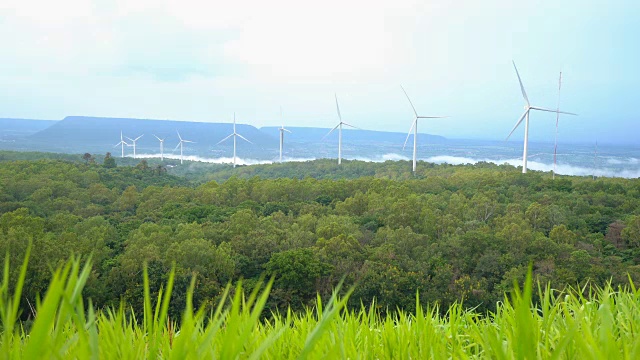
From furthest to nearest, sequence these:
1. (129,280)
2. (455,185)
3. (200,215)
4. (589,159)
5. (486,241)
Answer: (589,159)
(455,185)
(200,215)
(486,241)
(129,280)

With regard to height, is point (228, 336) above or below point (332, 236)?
above

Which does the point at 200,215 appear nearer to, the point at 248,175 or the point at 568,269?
the point at 568,269

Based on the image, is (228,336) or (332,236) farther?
(332,236)

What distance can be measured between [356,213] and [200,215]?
50.7ft

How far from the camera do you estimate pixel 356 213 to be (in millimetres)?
61156

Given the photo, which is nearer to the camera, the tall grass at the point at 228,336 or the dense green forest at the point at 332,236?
the tall grass at the point at 228,336

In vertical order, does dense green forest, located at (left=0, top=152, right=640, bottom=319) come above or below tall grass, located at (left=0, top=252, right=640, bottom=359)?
below

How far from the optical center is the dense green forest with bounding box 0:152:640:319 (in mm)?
36219

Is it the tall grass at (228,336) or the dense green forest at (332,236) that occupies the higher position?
the tall grass at (228,336)

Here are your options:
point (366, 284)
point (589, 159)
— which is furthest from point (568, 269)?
point (589, 159)

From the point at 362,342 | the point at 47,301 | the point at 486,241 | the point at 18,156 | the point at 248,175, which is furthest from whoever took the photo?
the point at 248,175

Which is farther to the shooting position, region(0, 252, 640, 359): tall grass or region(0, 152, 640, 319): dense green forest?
region(0, 152, 640, 319): dense green forest

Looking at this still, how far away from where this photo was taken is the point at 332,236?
4522 centimetres

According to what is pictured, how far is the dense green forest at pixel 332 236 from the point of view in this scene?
1426 inches
